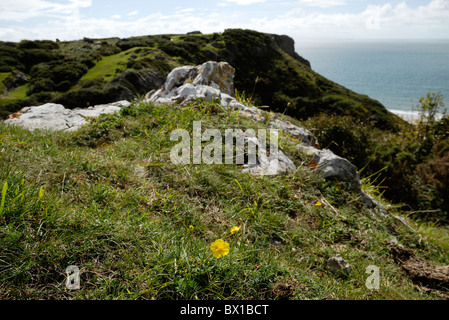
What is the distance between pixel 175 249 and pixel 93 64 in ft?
180

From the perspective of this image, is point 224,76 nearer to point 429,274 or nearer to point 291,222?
point 291,222

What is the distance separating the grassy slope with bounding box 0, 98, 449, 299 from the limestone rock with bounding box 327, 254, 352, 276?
6cm

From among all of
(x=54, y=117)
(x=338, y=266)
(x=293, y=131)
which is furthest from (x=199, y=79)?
(x=338, y=266)

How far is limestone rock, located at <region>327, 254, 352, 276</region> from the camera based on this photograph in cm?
271

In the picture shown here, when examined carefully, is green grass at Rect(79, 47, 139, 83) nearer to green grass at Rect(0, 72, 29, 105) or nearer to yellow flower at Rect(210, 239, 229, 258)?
green grass at Rect(0, 72, 29, 105)

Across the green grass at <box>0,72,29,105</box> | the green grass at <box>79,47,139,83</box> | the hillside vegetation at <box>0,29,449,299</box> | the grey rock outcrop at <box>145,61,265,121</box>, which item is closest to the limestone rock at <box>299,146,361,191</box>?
the hillside vegetation at <box>0,29,449,299</box>

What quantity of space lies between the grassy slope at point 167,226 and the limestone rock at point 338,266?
0.21 feet

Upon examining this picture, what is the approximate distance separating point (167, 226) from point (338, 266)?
1849 millimetres

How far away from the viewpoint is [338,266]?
2.73m

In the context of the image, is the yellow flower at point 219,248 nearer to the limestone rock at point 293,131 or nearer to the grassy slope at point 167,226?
the grassy slope at point 167,226

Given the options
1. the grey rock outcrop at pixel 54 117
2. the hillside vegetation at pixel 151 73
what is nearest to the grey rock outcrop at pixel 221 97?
the grey rock outcrop at pixel 54 117

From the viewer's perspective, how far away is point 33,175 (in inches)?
116

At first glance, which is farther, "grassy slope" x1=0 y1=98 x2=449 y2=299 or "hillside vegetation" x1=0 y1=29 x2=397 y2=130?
"hillside vegetation" x1=0 y1=29 x2=397 y2=130

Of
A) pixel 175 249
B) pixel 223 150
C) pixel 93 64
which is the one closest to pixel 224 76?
pixel 223 150
